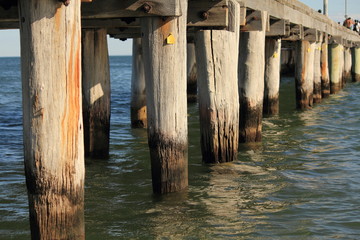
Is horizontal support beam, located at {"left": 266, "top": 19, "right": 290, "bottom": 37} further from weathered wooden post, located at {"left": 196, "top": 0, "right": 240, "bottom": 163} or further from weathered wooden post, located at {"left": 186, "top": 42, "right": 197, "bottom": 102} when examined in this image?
weathered wooden post, located at {"left": 186, "top": 42, "right": 197, "bottom": 102}

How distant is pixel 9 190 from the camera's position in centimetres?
862

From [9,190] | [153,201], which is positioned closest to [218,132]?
[153,201]

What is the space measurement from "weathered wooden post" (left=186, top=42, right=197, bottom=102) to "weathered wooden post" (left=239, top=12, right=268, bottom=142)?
6858 millimetres

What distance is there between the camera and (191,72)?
18.6m

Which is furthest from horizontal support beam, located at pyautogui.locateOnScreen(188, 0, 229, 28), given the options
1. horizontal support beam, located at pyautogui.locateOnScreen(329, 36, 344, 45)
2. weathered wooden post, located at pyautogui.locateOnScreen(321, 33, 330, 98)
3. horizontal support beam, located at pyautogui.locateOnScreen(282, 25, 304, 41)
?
horizontal support beam, located at pyautogui.locateOnScreen(329, 36, 344, 45)

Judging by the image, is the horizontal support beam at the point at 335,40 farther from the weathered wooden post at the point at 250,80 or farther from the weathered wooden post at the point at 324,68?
the weathered wooden post at the point at 250,80

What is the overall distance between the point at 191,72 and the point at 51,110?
13.5 metres

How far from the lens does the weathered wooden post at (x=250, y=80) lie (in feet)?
36.0

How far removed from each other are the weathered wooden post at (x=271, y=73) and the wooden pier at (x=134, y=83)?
42.7 inches

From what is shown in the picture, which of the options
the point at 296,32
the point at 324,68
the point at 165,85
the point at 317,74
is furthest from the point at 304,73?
the point at 165,85

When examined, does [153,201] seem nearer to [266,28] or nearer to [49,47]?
[49,47]

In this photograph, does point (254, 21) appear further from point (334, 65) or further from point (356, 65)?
point (356, 65)

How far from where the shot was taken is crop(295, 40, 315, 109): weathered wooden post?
56.0 feet

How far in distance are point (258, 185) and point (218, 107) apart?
3.69 feet
